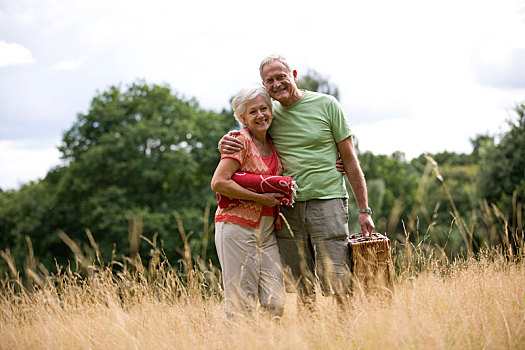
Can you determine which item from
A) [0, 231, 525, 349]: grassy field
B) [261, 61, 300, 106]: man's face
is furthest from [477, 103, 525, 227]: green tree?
[261, 61, 300, 106]: man's face

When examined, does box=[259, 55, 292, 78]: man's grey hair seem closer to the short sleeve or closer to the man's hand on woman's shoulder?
the short sleeve

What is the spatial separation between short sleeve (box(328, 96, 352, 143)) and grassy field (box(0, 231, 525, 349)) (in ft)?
3.31

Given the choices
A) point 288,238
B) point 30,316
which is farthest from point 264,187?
point 30,316

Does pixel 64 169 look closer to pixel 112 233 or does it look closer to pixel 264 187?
pixel 112 233

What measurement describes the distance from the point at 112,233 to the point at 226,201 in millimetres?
13299

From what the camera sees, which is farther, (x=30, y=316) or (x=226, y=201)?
(x=30, y=316)

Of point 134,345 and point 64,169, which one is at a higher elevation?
point 64,169

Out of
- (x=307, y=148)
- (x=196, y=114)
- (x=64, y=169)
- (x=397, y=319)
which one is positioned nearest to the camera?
(x=397, y=319)

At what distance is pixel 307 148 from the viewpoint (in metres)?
3.26

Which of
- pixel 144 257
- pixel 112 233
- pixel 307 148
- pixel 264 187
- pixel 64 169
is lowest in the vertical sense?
pixel 144 257

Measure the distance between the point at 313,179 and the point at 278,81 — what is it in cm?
73

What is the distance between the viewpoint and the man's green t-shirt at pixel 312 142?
3.23 m

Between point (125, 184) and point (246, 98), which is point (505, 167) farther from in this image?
point (125, 184)

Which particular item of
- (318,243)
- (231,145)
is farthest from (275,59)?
(318,243)
